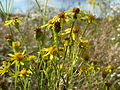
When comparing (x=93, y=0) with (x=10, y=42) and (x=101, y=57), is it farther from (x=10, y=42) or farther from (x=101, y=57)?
(x=10, y=42)

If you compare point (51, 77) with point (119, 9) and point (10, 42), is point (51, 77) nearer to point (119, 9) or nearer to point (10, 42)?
point (10, 42)

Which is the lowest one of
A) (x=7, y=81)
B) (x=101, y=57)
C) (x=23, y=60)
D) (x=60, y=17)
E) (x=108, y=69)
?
(x=7, y=81)

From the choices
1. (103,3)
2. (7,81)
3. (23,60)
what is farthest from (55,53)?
(103,3)

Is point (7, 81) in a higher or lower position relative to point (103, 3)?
lower

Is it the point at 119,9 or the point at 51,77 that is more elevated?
the point at 119,9

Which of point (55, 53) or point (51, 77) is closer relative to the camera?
point (55, 53)

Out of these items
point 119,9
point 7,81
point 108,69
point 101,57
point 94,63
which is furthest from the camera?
point 119,9

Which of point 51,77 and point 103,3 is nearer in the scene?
point 51,77

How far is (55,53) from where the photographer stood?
99cm

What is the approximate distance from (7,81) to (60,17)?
64.4 inches

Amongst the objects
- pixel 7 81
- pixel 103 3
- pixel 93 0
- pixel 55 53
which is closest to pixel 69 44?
pixel 55 53

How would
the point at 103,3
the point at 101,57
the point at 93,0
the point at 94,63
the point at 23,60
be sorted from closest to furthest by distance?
Answer: 1. the point at 23,60
2. the point at 94,63
3. the point at 101,57
4. the point at 93,0
5. the point at 103,3

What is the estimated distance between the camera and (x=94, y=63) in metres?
1.31

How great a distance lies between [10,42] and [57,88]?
409 millimetres
